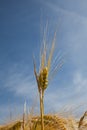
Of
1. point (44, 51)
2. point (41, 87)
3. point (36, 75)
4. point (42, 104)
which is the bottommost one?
point (42, 104)

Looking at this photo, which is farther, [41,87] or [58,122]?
[58,122]

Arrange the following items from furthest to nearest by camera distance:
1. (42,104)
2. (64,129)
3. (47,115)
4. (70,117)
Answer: (47,115)
(70,117)
(64,129)
(42,104)

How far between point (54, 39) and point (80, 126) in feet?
5.03

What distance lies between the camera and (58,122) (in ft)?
12.0

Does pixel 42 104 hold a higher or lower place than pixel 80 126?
lower

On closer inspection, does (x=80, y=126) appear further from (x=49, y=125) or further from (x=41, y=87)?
(x=41, y=87)

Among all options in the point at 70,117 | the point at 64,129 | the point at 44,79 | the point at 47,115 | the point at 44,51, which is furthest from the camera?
the point at 47,115

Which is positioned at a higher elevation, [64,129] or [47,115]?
[47,115]

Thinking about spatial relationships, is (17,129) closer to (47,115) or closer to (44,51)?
(47,115)

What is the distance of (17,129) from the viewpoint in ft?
14.6

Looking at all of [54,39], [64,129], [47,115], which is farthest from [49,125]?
[54,39]

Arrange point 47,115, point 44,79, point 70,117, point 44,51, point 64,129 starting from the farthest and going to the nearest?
point 47,115 → point 70,117 → point 64,129 → point 44,51 → point 44,79

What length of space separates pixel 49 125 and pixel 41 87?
2027 mm

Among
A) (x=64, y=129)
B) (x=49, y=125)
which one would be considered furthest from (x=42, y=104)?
(x=49, y=125)
